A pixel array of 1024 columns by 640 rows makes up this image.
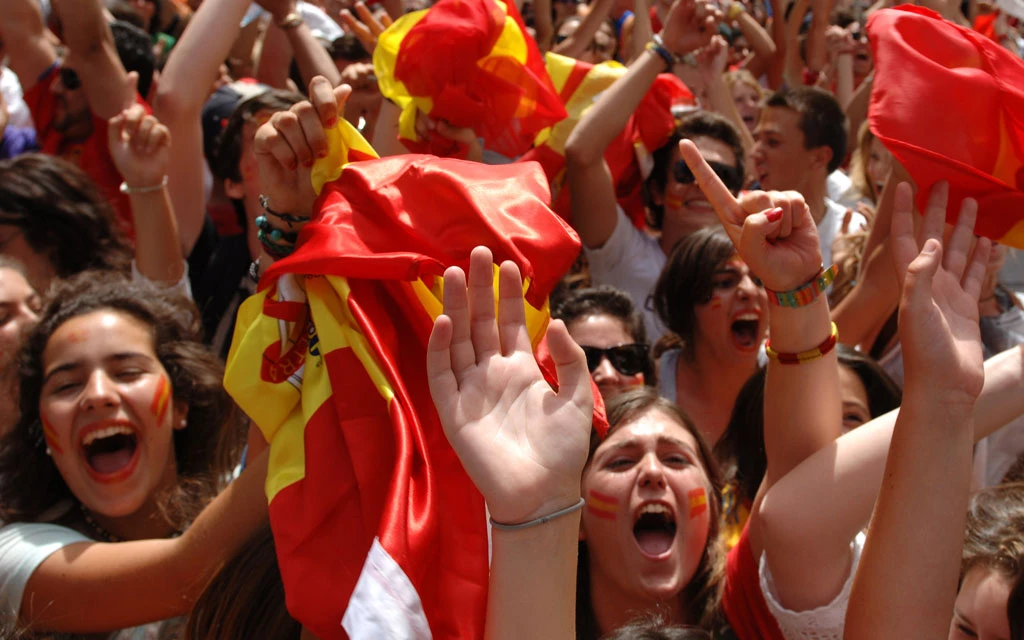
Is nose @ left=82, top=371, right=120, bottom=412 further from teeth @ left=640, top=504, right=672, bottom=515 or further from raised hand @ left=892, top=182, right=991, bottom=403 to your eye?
raised hand @ left=892, top=182, right=991, bottom=403

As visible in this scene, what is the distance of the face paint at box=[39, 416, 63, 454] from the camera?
2387 millimetres

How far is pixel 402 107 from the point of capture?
116 inches

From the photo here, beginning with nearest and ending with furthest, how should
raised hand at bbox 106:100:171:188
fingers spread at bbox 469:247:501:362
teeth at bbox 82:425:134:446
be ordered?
fingers spread at bbox 469:247:501:362 < teeth at bbox 82:425:134:446 < raised hand at bbox 106:100:171:188

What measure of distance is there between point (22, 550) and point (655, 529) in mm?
1317

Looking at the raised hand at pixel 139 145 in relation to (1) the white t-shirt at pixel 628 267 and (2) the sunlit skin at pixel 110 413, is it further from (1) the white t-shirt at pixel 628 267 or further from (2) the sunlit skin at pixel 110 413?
(1) the white t-shirt at pixel 628 267

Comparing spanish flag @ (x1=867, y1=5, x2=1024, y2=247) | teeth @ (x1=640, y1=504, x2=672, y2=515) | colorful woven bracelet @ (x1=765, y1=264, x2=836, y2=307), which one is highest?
spanish flag @ (x1=867, y1=5, x2=1024, y2=247)

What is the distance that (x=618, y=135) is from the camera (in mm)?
3559

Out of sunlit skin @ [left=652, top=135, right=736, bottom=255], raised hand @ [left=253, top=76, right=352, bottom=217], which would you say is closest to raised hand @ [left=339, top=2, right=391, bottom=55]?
sunlit skin @ [left=652, top=135, right=736, bottom=255]

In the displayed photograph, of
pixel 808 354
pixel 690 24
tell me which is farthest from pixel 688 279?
pixel 808 354

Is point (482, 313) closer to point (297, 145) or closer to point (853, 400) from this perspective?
point (297, 145)

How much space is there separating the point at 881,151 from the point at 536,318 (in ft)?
10.5

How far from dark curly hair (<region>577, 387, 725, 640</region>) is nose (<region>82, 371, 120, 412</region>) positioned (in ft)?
3.58

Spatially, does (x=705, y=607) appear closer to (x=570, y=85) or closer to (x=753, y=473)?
(x=753, y=473)

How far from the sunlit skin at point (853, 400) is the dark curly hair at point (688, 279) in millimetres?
631
